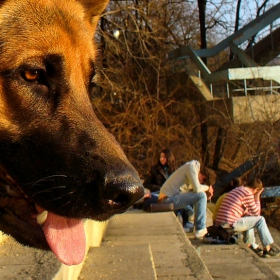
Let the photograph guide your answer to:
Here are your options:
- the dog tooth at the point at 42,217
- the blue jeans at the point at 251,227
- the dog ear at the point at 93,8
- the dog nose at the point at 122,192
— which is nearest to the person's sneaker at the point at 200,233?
the blue jeans at the point at 251,227

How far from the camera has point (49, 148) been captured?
2473 millimetres

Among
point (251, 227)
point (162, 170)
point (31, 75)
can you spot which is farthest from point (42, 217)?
point (162, 170)

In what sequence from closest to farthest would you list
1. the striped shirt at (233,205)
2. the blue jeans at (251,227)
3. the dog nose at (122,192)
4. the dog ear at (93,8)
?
1. the dog nose at (122,192)
2. the dog ear at (93,8)
3. the striped shirt at (233,205)
4. the blue jeans at (251,227)

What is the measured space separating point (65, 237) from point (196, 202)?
283 inches

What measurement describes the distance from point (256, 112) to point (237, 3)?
8.27 meters

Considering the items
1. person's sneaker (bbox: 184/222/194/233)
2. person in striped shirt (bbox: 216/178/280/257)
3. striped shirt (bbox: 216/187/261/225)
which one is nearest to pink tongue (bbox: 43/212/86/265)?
person in striped shirt (bbox: 216/178/280/257)

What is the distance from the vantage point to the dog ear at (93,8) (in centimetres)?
336

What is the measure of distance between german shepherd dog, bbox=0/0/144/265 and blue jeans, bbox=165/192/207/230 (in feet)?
22.7

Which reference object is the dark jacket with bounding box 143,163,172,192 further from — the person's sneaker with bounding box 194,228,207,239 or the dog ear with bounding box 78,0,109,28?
the dog ear with bounding box 78,0,109,28

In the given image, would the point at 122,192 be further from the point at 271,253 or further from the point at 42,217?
the point at 271,253

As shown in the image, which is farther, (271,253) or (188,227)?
(188,227)

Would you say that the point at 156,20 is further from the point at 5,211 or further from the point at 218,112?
the point at 5,211

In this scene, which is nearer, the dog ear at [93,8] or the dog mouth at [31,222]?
the dog mouth at [31,222]

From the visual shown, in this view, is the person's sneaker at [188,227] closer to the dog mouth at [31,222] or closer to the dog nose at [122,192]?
the dog mouth at [31,222]
